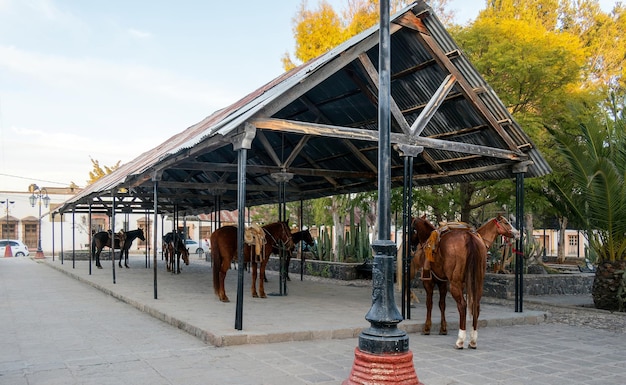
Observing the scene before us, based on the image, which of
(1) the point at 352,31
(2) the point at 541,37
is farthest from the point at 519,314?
(1) the point at 352,31

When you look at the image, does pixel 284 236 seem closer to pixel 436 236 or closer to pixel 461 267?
pixel 436 236

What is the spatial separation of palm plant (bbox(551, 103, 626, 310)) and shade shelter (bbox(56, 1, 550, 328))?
1451mm

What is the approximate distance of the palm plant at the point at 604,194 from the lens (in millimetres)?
12203

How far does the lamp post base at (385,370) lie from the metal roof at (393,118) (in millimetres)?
4120

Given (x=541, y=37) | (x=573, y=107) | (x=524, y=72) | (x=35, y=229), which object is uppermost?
(x=541, y=37)

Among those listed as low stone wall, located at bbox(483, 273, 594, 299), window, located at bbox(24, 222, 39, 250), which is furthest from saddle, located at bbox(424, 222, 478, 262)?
window, located at bbox(24, 222, 39, 250)

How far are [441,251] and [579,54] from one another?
11.8 meters

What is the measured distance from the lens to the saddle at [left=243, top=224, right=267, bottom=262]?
11977 millimetres

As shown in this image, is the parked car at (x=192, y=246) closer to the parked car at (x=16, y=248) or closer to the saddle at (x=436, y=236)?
the parked car at (x=16, y=248)

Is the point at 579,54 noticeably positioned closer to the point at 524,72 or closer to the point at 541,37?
the point at 541,37

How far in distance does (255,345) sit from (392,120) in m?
6.70

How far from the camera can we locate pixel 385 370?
498 cm

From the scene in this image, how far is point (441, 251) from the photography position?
27.1 feet

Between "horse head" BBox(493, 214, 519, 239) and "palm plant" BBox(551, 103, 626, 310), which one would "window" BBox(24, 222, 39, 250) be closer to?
"palm plant" BBox(551, 103, 626, 310)
